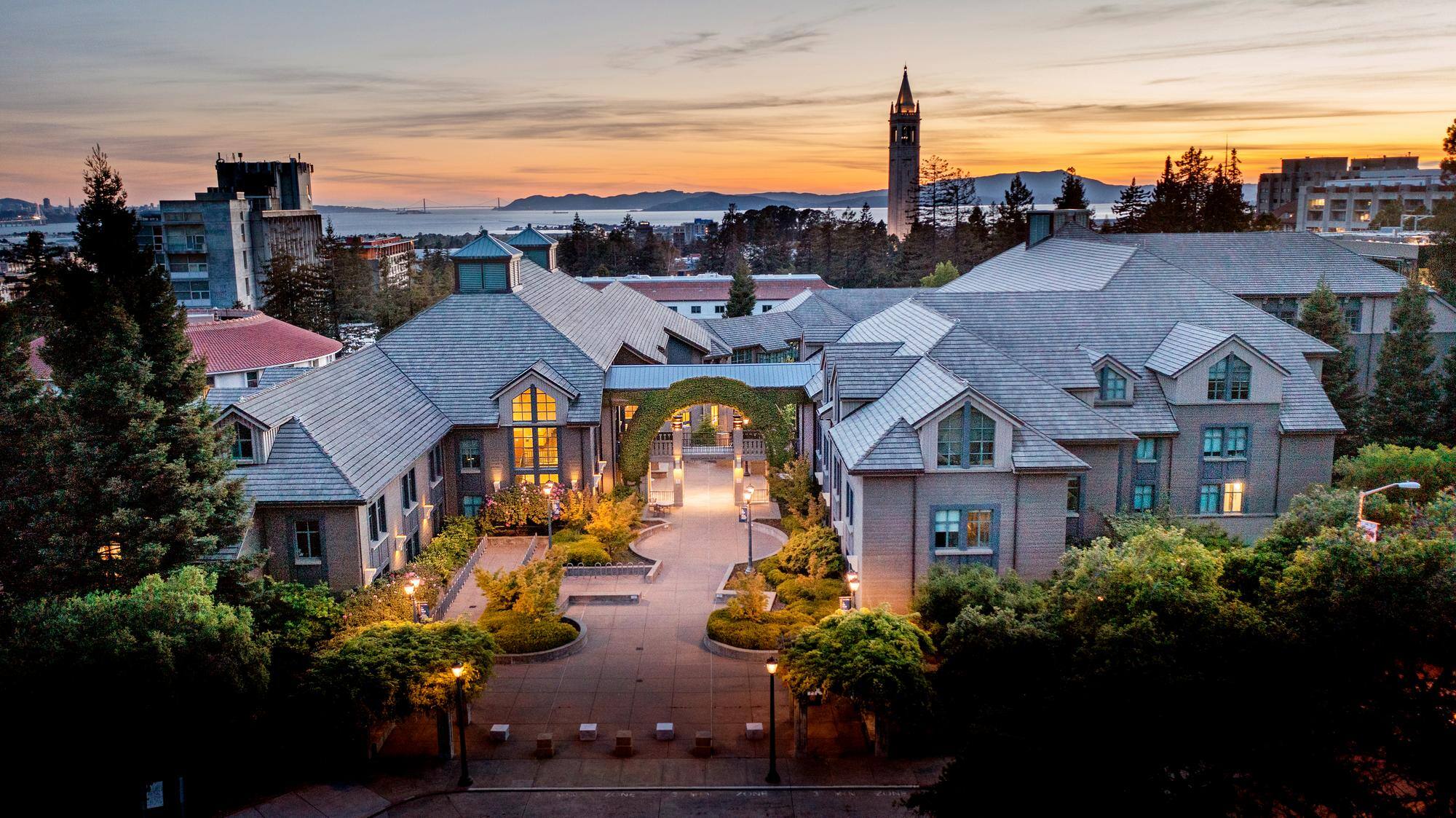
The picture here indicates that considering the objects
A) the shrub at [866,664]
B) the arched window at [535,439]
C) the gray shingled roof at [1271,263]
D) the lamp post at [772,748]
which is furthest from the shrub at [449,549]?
the gray shingled roof at [1271,263]

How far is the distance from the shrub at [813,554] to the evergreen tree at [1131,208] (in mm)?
76680

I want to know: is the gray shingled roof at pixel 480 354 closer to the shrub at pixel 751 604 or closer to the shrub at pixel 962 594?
the shrub at pixel 751 604

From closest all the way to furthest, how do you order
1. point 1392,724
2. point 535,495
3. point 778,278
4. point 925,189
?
point 1392,724 → point 535,495 → point 778,278 → point 925,189

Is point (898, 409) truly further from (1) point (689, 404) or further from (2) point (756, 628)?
(1) point (689, 404)

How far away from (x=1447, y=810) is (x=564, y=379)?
33.7 metres

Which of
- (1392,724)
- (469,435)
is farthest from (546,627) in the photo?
(1392,724)

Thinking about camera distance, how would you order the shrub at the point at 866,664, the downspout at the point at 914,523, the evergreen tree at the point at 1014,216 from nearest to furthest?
the shrub at the point at 866,664
the downspout at the point at 914,523
the evergreen tree at the point at 1014,216

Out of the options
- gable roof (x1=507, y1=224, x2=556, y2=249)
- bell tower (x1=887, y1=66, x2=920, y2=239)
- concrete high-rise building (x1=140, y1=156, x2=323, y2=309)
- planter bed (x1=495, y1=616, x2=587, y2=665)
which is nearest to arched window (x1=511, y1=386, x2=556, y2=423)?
planter bed (x1=495, y1=616, x2=587, y2=665)

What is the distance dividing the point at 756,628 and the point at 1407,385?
34.5 metres

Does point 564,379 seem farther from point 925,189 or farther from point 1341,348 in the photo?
point 925,189

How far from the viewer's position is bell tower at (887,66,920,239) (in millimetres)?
135250

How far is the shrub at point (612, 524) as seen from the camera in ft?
130

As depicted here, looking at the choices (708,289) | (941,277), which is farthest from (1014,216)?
(708,289)

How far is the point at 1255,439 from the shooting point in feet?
123
